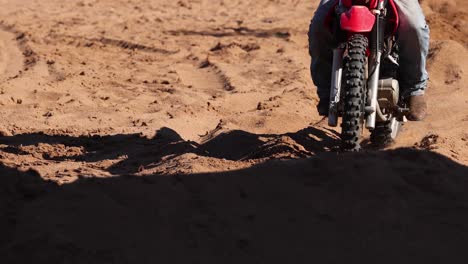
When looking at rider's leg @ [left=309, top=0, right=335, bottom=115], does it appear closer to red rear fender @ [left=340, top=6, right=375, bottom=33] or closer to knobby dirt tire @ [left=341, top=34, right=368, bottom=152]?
red rear fender @ [left=340, top=6, right=375, bottom=33]

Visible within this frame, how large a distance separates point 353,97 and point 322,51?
2.78ft

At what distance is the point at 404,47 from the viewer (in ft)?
20.5

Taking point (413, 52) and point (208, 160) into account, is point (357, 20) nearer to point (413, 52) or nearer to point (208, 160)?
point (413, 52)

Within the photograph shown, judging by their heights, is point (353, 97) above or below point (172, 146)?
above

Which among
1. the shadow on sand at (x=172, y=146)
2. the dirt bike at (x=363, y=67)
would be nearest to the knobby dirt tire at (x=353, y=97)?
the dirt bike at (x=363, y=67)

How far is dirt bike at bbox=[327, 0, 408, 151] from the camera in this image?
5633 millimetres

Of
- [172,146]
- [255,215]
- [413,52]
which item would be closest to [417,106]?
[413,52]

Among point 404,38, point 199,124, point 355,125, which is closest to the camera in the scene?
point 355,125

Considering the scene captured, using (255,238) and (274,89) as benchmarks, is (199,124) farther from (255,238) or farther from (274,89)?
(255,238)

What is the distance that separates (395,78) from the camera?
6.46 metres

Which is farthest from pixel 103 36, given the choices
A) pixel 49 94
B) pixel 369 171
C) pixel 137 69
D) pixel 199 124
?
pixel 369 171

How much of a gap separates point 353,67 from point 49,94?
4277 mm

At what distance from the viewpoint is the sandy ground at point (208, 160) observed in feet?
13.7

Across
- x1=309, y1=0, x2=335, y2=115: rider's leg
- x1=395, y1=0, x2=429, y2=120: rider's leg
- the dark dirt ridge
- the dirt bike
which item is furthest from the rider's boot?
the dark dirt ridge
